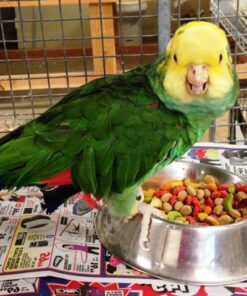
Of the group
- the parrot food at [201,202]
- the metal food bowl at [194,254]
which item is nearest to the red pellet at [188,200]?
the parrot food at [201,202]

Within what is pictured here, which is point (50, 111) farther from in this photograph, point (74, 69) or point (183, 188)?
point (74, 69)

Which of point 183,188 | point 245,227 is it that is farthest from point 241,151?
point 245,227

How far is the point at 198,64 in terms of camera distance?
1.97ft

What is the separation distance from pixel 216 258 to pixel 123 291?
154 millimetres

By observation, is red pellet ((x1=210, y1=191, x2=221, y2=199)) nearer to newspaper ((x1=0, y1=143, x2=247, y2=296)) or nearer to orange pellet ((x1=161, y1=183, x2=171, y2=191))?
orange pellet ((x1=161, y1=183, x2=171, y2=191))

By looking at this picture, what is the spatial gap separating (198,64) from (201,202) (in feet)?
1.19

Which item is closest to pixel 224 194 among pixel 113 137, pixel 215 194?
pixel 215 194

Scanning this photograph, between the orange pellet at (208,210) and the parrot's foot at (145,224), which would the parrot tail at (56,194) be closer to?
the parrot's foot at (145,224)

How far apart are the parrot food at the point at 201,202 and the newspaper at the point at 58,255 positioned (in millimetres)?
124

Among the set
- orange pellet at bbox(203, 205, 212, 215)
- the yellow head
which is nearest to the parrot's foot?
orange pellet at bbox(203, 205, 212, 215)

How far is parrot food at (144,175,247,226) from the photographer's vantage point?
2.76 feet

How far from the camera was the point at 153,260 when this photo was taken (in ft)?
2.49

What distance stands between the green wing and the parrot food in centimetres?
16

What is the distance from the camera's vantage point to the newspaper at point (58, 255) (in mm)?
738
